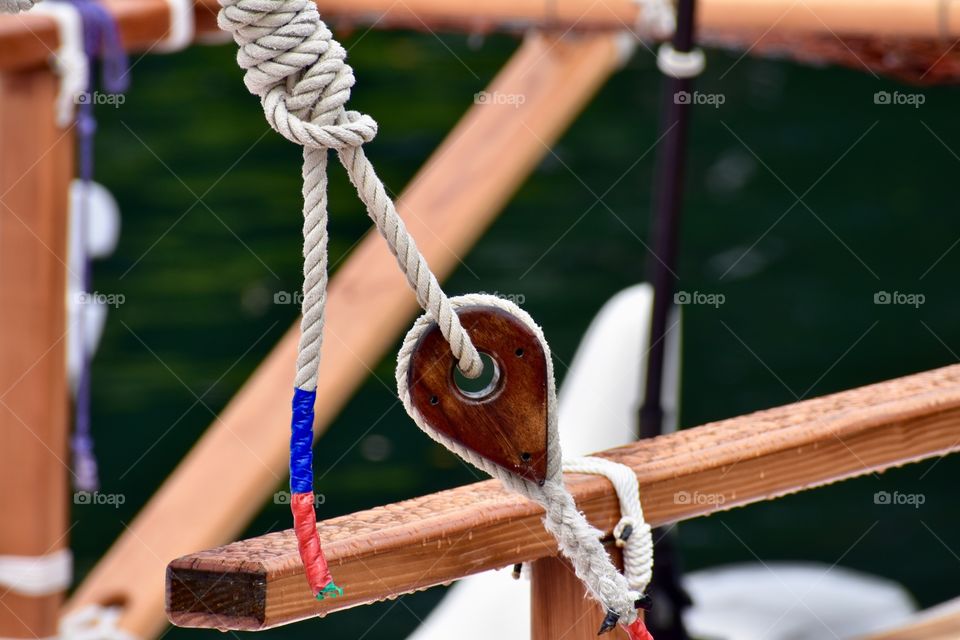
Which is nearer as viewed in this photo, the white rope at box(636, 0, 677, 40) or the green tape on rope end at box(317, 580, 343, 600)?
the green tape on rope end at box(317, 580, 343, 600)

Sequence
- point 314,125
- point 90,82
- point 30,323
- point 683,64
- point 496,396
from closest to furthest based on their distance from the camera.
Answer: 1. point 314,125
2. point 496,396
3. point 683,64
4. point 30,323
5. point 90,82

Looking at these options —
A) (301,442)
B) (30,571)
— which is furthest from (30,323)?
(301,442)

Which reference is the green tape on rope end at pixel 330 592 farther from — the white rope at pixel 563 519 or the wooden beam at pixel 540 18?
the wooden beam at pixel 540 18

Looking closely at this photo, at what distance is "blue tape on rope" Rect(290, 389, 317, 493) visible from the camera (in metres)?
0.80

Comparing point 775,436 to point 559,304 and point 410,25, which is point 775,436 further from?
point 559,304

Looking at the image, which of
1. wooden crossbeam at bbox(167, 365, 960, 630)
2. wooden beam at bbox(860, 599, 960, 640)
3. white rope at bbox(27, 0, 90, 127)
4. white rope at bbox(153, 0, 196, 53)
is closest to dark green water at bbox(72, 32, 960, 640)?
white rope at bbox(153, 0, 196, 53)

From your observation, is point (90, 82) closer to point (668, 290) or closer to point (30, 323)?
point (30, 323)

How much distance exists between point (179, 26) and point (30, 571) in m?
0.88

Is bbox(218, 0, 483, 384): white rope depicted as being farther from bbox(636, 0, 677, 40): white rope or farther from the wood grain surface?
bbox(636, 0, 677, 40): white rope

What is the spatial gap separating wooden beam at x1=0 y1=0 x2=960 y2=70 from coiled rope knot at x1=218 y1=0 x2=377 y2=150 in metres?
1.05

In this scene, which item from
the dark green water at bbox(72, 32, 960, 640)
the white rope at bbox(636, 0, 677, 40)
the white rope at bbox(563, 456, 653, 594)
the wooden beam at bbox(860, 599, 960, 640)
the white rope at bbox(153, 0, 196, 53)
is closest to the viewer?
the white rope at bbox(563, 456, 653, 594)

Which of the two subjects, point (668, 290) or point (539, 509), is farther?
point (668, 290)

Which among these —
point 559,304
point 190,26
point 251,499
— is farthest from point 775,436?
point 559,304

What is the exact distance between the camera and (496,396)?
2.94 feet
